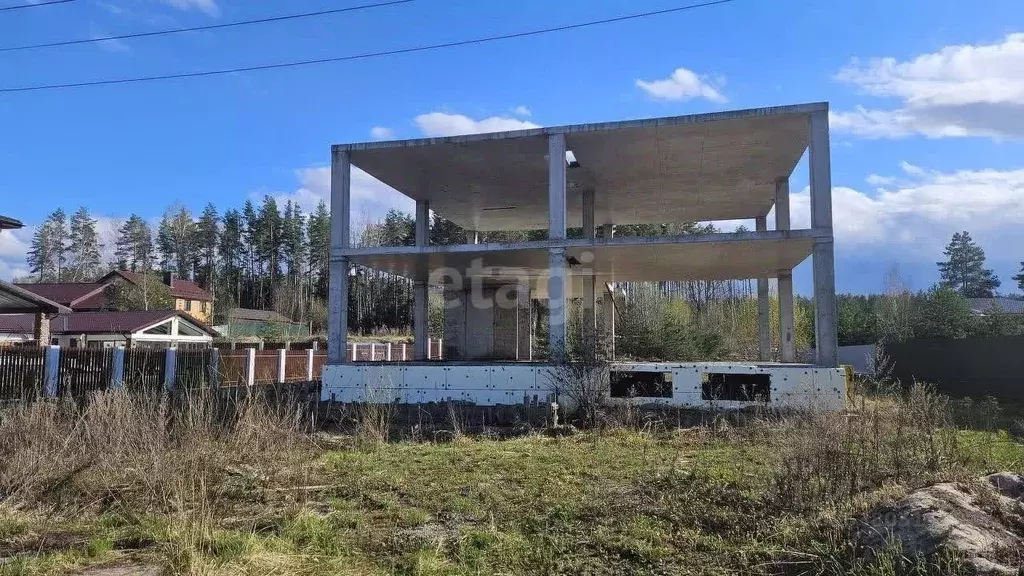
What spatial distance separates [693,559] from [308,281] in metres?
59.9

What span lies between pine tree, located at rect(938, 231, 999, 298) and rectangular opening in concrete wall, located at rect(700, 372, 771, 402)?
63.6 meters

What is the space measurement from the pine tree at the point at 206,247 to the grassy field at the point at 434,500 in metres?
60.1

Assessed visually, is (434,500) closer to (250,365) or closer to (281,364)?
(250,365)

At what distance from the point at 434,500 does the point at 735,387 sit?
10.1 m

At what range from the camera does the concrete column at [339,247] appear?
16.8 meters

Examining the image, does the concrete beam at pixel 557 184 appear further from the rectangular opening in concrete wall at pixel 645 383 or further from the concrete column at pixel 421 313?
the concrete column at pixel 421 313

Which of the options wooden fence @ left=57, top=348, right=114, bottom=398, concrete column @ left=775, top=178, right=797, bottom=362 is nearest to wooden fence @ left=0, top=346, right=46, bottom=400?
wooden fence @ left=57, top=348, right=114, bottom=398

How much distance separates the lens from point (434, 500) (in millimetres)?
6680

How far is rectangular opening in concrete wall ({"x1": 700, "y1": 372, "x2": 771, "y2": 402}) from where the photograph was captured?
1452 cm

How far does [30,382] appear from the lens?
642 inches

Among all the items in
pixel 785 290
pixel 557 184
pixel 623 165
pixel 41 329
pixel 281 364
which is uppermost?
pixel 623 165

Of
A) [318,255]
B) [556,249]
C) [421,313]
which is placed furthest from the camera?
[318,255]

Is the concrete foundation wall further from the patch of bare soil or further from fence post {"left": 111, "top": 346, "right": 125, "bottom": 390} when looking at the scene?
the patch of bare soil

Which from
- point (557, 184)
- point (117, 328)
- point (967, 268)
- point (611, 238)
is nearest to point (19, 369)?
point (557, 184)
